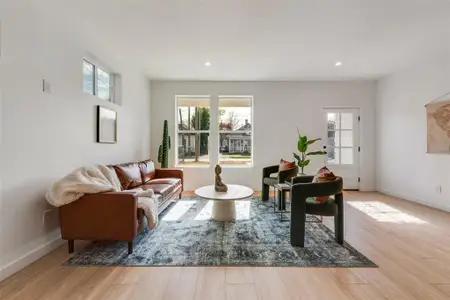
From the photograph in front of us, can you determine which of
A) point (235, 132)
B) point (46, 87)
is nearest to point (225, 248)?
point (46, 87)

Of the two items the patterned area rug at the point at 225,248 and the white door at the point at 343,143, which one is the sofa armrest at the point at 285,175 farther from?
the white door at the point at 343,143

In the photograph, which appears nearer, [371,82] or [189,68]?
[189,68]

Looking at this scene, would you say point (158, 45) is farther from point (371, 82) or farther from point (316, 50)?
point (371, 82)

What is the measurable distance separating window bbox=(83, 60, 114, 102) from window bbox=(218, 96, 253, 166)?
8.96 feet

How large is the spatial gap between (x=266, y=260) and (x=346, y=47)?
11.7 feet

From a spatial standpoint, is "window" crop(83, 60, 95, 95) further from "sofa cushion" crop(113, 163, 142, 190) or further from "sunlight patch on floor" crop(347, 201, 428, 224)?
"sunlight patch on floor" crop(347, 201, 428, 224)

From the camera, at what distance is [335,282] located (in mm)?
2113

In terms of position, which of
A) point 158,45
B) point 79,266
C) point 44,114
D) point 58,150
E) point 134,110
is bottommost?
point 79,266

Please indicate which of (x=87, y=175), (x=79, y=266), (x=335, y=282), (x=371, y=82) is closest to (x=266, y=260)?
(x=335, y=282)

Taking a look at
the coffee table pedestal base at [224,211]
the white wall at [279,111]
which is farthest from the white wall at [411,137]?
the coffee table pedestal base at [224,211]

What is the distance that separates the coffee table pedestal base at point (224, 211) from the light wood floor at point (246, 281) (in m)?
1.44

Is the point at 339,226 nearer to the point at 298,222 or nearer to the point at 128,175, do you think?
the point at 298,222

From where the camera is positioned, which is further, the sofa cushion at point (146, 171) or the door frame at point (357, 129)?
the door frame at point (357, 129)

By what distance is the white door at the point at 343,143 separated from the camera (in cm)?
649
